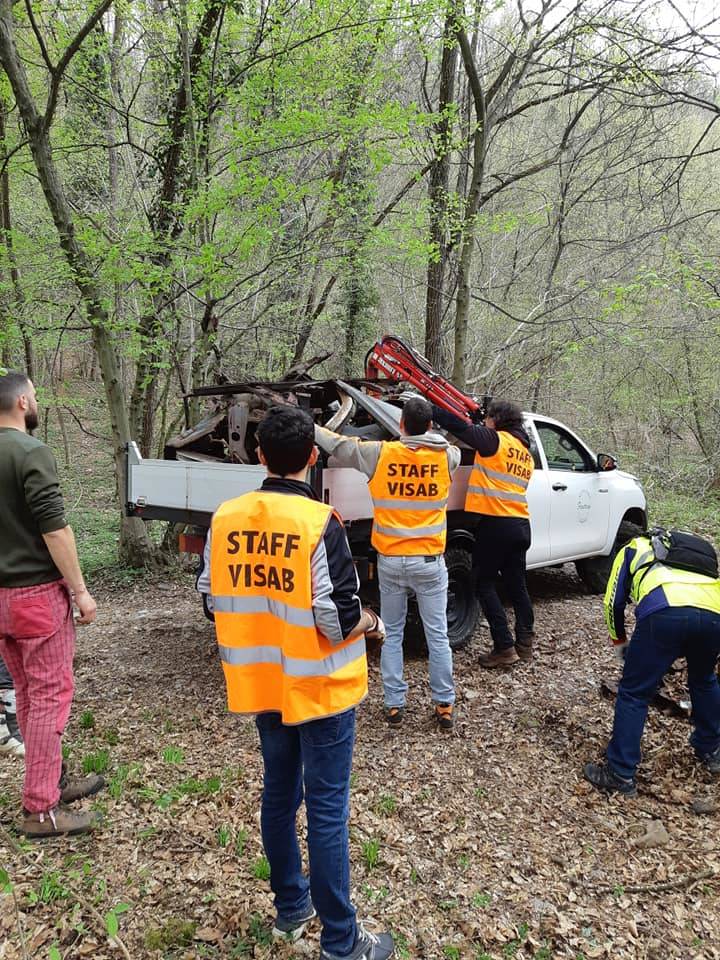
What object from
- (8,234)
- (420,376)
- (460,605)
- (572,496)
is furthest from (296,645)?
(8,234)

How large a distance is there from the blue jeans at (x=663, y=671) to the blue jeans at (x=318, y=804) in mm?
1923

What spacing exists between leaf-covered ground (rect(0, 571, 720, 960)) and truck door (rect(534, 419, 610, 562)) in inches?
70.1

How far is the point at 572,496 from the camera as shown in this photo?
618 cm

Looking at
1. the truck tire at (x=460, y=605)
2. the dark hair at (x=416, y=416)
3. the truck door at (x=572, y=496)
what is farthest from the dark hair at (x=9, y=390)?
the truck door at (x=572, y=496)

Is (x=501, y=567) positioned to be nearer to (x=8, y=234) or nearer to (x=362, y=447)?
(x=362, y=447)

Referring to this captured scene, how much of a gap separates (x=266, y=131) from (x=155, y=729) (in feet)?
18.8

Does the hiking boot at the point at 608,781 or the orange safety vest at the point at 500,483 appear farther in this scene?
the orange safety vest at the point at 500,483

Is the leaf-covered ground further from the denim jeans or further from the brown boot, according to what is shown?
the denim jeans

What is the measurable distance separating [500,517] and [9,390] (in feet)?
11.1

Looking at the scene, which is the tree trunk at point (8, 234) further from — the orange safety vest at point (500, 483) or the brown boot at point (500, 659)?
the brown boot at point (500, 659)

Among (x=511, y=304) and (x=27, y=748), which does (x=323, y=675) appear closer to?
(x=27, y=748)

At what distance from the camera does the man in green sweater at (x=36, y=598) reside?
280cm

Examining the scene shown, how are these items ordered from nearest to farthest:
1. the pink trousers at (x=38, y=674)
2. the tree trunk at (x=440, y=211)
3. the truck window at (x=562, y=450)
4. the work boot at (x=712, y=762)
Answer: the pink trousers at (x=38, y=674)
the work boot at (x=712, y=762)
the truck window at (x=562, y=450)
the tree trunk at (x=440, y=211)

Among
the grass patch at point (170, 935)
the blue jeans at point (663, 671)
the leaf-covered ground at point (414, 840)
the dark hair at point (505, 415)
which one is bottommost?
the leaf-covered ground at point (414, 840)
